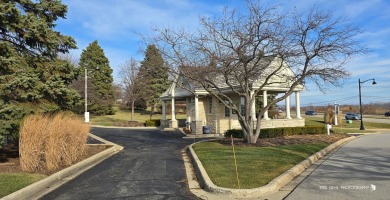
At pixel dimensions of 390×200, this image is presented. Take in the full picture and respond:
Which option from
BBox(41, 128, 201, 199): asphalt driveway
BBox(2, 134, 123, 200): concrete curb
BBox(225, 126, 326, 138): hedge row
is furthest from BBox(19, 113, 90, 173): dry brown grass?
BBox(225, 126, 326, 138): hedge row

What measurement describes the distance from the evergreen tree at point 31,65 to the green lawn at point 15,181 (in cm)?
193

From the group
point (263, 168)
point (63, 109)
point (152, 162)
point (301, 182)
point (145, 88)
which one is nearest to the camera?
point (301, 182)

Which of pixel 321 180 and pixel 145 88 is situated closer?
pixel 321 180

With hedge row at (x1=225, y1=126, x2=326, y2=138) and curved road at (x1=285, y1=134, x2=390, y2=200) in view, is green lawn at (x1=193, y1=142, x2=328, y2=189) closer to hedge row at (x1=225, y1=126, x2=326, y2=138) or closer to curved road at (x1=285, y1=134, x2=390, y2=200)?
curved road at (x1=285, y1=134, x2=390, y2=200)

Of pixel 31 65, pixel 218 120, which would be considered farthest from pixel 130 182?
pixel 218 120

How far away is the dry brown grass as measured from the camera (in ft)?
34.8

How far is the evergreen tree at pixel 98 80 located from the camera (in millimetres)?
54625

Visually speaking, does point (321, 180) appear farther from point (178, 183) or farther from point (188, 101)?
point (188, 101)

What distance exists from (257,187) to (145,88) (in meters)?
45.4

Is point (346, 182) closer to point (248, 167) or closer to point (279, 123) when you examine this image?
point (248, 167)

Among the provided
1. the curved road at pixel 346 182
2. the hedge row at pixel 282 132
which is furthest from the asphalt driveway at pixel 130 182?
the hedge row at pixel 282 132

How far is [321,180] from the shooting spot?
29.3 feet

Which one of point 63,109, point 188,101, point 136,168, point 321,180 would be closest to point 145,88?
point 188,101

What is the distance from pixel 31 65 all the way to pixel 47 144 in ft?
13.8
